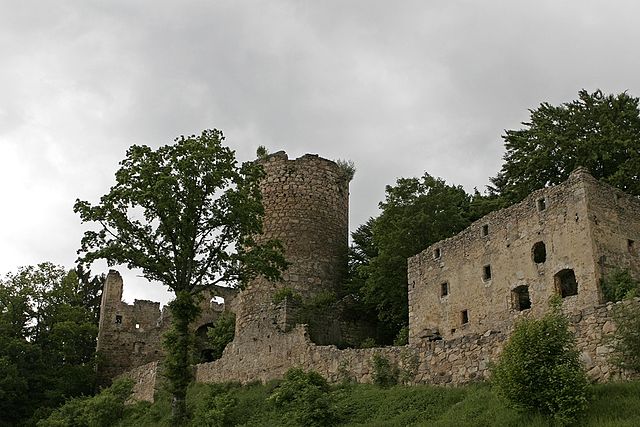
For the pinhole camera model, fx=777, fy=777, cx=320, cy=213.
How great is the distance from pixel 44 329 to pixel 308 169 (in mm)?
14742

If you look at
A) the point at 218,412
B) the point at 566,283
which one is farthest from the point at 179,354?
the point at 566,283

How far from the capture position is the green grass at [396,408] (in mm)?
14164

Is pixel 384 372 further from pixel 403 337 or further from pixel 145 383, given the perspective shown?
pixel 145 383

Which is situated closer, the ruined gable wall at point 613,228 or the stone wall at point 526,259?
the ruined gable wall at point 613,228

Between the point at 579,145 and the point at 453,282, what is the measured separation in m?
7.21

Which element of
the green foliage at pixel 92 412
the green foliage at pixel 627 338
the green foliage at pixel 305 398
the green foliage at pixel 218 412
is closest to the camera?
the green foliage at pixel 627 338

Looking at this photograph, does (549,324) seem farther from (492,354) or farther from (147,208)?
(147,208)

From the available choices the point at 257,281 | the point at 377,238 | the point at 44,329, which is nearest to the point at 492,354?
the point at 377,238

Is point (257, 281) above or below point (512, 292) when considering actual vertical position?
above

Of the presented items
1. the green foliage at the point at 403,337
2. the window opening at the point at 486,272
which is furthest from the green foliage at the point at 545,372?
the green foliage at the point at 403,337

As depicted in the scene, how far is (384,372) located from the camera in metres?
21.2

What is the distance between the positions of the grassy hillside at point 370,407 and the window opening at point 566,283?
20.3 feet

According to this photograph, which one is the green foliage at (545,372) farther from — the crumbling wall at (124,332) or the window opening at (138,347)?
the window opening at (138,347)

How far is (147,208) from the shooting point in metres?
25.3
